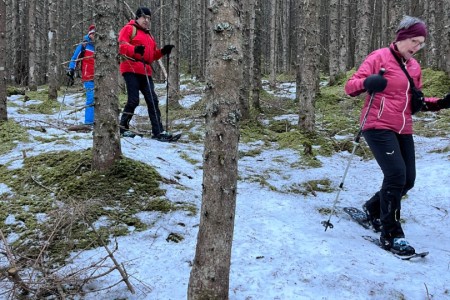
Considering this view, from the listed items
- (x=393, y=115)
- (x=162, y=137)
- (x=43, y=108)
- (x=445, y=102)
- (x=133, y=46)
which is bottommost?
(x=162, y=137)

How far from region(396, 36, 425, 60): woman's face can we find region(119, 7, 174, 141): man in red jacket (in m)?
3.98

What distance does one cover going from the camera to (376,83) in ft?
11.0

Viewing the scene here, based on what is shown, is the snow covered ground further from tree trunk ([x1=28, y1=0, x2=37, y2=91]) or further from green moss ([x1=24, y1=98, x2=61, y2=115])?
tree trunk ([x1=28, y1=0, x2=37, y2=91])

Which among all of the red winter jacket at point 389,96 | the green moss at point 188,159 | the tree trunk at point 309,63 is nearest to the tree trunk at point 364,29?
the tree trunk at point 309,63

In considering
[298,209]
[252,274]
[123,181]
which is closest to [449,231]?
[298,209]

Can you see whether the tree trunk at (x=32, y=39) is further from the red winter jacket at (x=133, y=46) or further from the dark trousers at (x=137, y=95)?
the dark trousers at (x=137, y=95)

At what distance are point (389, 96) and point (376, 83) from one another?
0.30 m

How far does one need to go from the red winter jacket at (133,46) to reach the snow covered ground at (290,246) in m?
1.49

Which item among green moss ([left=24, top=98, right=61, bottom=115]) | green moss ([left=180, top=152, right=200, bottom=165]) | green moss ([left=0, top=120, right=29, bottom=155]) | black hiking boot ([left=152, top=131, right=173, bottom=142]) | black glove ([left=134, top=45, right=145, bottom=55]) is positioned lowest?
A: green moss ([left=180, top=152, right=200, bottom=165])

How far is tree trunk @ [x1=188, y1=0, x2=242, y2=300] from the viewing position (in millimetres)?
2301

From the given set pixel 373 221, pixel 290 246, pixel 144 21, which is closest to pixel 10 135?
pixel 144 21

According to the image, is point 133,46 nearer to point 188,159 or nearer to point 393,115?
point 188,159

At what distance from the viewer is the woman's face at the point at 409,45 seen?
11.5 feet

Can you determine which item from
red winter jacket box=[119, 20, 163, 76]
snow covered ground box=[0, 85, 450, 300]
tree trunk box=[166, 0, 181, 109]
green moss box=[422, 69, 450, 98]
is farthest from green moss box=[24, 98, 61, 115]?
green moss box=[422, 69, 450, 98]
